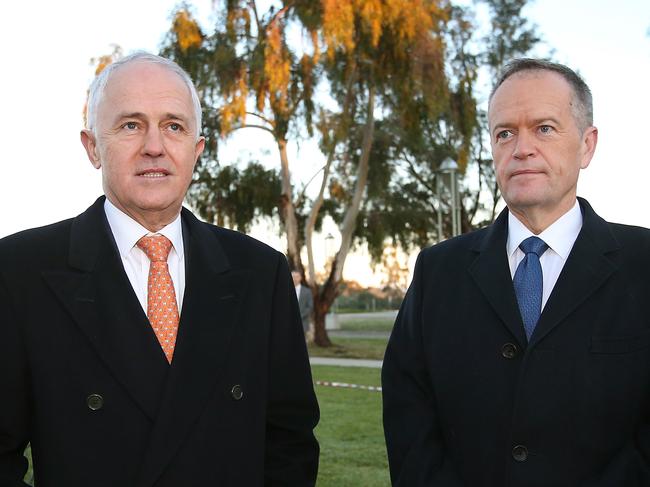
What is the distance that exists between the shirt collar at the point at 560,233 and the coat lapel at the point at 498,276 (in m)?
0.07

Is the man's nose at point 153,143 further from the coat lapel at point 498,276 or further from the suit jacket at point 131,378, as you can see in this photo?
the coat lapel at point 498,276

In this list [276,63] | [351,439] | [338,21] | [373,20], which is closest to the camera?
[351,439]

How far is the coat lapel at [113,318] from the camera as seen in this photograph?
222 centimetres

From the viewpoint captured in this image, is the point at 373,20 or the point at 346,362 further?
the point at 373,20

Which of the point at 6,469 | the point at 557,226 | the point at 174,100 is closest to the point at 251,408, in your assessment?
the point at 6,469

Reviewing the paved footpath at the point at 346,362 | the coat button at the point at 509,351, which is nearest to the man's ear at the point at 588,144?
the coat button at the point at 509,351

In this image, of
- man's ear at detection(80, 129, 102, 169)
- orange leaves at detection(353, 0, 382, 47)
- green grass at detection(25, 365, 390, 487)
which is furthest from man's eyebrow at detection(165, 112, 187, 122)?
orange leaves at detection(353, 0, 382, 47)

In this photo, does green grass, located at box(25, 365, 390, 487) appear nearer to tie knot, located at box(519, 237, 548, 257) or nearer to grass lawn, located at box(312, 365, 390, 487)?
grass lawn, located at box(312, 365, 390, 487)

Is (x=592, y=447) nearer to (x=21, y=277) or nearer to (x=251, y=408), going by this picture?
(x=251, y=408)

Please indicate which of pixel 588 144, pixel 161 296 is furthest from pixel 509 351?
pixel 161 296

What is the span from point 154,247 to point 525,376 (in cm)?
124

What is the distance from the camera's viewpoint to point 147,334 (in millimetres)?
2264

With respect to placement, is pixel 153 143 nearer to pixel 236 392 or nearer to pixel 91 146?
pixel 91 146

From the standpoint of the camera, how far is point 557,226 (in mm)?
2635
